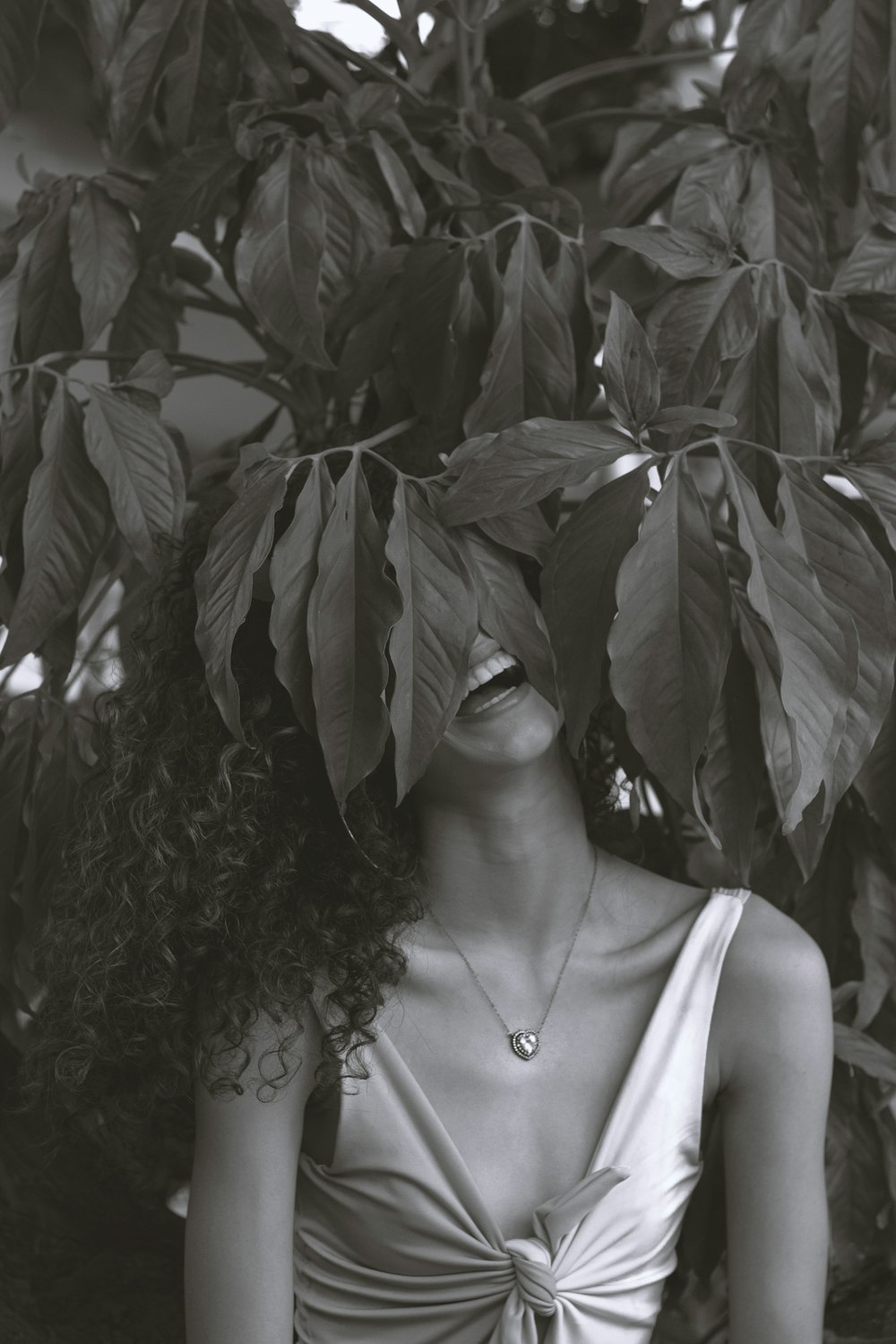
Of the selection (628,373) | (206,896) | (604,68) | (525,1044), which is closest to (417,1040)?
(525,1044)

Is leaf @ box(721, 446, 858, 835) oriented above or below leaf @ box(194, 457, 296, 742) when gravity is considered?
below

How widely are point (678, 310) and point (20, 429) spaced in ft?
1.59

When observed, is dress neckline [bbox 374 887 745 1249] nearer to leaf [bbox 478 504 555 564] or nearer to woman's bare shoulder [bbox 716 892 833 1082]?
woman's bare shoulder [bbox 716 892 833 1082]

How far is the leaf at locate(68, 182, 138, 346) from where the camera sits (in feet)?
3.34

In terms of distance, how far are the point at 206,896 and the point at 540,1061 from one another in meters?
0.29

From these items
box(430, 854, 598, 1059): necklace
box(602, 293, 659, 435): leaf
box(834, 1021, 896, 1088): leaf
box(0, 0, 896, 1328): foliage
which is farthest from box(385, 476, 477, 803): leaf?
box(834, 1021, 896, 1088): leaf

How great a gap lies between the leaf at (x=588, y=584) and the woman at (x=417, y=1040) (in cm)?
19

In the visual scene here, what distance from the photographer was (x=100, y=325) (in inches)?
40.2

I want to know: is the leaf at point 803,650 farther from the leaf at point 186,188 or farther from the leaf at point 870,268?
the leaf at point 186,188

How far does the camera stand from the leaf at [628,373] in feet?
2.59

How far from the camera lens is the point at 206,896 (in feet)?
3.25

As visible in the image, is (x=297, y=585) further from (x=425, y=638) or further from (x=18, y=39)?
(x=18, y=39)

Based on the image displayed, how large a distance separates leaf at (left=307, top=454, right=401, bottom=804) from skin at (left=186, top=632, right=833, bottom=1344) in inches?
8.4

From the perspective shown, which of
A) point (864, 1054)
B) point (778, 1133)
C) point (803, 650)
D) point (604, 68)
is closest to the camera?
point (803, 650)
